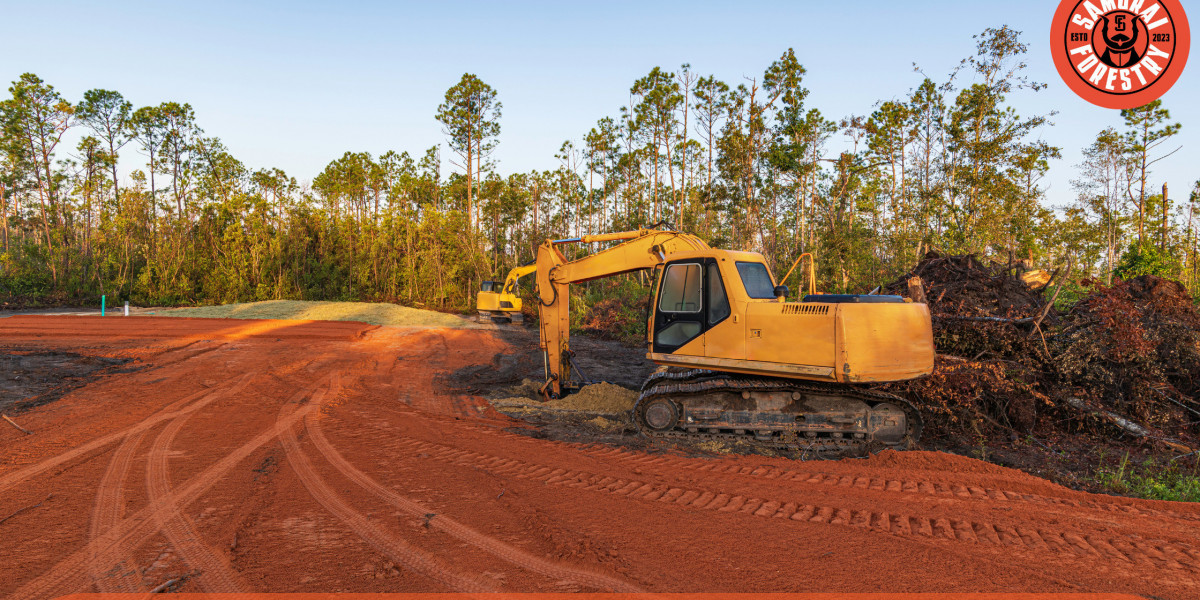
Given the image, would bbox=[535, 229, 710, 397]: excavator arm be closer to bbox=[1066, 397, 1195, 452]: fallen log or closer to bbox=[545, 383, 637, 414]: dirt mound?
bbox=[545, 383, 637, 414]: dirt mound

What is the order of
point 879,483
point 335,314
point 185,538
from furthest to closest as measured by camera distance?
1. point 335,314
2. point 879,483
3. point 185,538

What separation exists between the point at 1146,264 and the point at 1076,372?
30.6 feet

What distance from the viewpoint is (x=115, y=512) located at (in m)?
4.54

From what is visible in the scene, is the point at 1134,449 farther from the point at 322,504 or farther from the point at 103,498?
the point at 103,498

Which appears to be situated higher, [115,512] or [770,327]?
[770,327]

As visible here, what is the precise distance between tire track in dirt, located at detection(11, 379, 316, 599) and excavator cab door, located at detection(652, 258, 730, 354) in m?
5.19

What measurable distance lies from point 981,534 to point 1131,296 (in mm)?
5987

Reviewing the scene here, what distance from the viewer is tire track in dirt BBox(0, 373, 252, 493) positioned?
534 centimetres

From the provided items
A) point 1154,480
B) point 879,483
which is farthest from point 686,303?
point 1154,480

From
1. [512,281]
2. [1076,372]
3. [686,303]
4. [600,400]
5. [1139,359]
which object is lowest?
[600,400]

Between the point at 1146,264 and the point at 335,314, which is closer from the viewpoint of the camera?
the point at 1146,264

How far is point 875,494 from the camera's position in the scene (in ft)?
15.9

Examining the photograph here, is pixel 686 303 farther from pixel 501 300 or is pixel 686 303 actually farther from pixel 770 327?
pixel 501 300

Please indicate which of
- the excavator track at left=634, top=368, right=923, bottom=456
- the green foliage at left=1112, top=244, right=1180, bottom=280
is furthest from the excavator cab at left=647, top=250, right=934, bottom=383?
the green foliage at left=1112, top=244, right=1180, bottom=280
